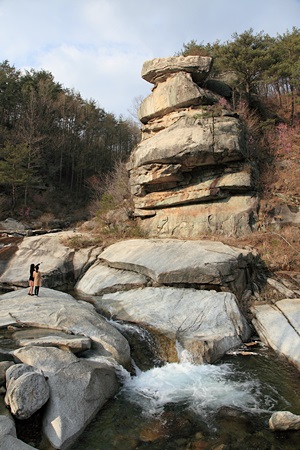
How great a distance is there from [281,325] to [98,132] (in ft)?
114

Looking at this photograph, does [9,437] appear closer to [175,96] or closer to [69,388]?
[69,388]

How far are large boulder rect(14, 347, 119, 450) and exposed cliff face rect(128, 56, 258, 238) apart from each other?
33.6 feet

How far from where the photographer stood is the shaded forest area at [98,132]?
58.0ft

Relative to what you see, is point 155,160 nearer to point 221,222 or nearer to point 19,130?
point 221,222

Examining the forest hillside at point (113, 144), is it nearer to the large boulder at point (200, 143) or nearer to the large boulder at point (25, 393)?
the large boulder at point (200, 143)

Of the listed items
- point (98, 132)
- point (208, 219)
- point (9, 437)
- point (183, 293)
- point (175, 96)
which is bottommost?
point (183, 293)

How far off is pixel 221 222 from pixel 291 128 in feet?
28.2

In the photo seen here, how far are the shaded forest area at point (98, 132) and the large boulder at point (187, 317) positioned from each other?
6.76 meters

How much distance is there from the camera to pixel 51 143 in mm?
34438

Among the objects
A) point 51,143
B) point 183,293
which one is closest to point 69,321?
point 183,293

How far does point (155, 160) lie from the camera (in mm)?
16547

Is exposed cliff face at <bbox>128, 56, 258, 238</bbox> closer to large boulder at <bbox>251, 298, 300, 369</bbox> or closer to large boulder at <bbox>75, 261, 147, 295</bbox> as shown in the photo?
large boulder at <bbox>75, 261, 147, 295</bbox>

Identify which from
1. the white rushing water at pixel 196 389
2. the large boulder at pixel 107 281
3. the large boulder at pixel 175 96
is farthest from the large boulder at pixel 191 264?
the large boulder at pixel 175 96

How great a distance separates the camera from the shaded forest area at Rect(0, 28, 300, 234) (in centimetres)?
1767
